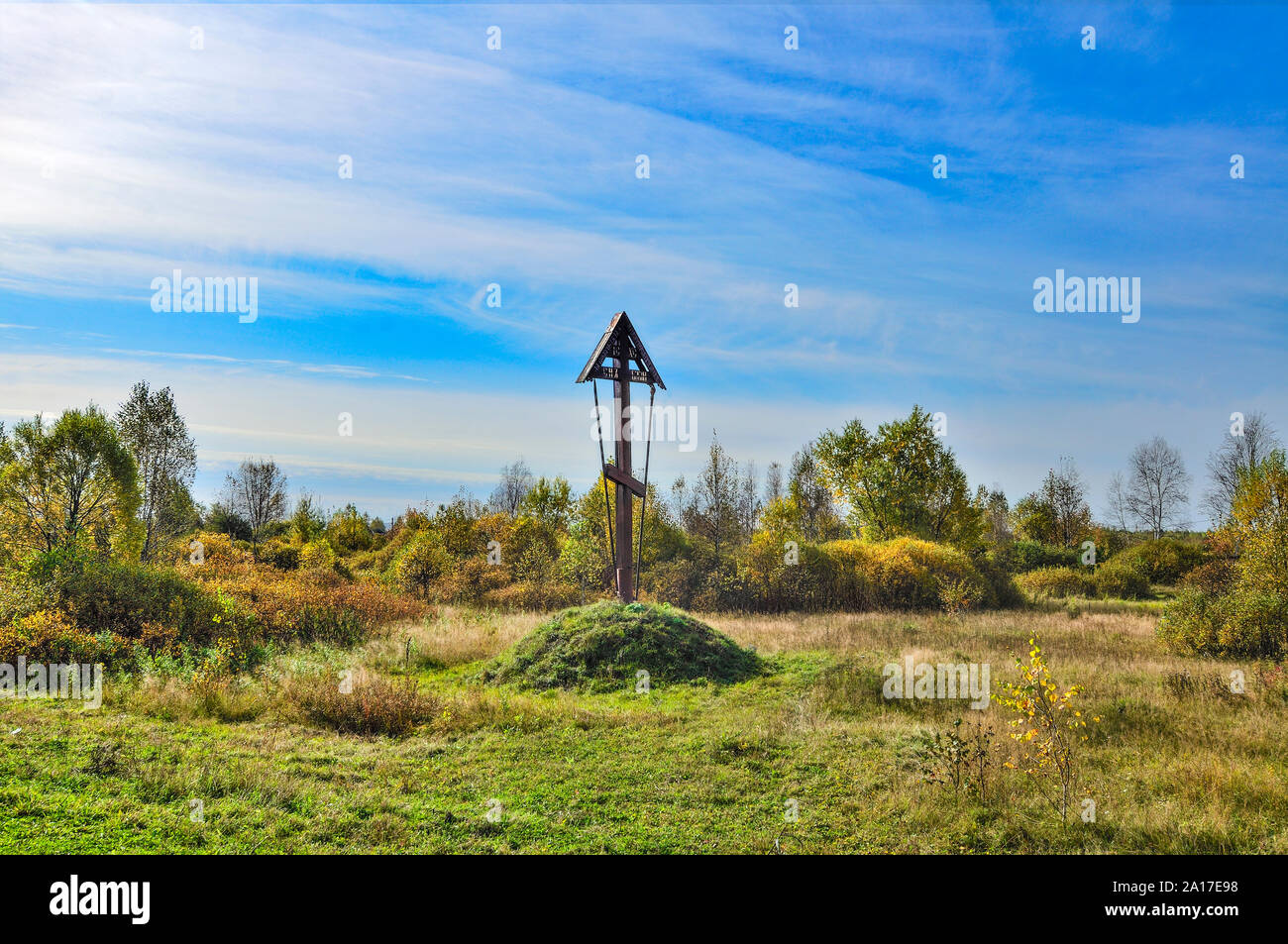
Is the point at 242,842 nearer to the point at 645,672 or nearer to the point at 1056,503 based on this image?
the point at 645,672

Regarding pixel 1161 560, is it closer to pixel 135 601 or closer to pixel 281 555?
pixel 135 601

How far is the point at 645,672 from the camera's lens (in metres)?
13.2

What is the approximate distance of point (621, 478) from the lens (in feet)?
51.1

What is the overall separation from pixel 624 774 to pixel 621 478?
27.1ft

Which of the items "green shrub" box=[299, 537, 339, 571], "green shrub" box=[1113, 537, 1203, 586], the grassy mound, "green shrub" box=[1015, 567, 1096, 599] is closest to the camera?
the grassy mound

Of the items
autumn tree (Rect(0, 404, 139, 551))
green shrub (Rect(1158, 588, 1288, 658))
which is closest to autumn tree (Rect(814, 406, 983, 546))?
green shrub (Rect(1158, 588, 1288, 658))

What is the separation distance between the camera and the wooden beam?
15.5 meters

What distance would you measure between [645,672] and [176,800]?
787cm

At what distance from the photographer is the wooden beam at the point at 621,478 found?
15.5m

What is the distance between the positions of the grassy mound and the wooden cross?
110 cm

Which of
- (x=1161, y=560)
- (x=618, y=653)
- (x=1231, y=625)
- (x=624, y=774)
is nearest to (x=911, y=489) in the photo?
(x=1161, y=560)

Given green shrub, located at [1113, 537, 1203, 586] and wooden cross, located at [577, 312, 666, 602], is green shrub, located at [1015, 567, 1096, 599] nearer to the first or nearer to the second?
green shrub, located at [1113, 537, 1203, 586]

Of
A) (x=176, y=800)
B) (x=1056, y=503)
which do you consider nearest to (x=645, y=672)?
(x=176, y=800)

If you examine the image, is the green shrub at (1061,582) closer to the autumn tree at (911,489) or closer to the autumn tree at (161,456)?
the autumn tree at (911,489)
